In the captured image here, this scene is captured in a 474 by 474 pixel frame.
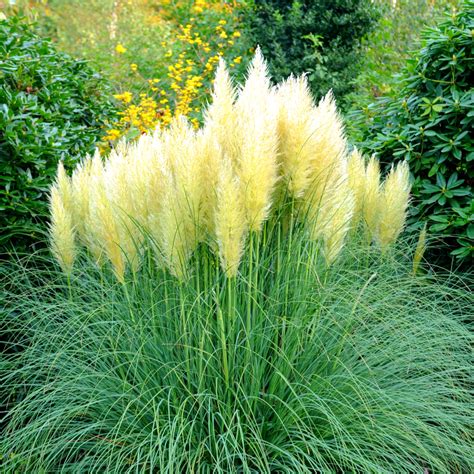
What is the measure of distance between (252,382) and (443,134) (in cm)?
227

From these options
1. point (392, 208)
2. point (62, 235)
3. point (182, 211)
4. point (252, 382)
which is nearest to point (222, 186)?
point (182, 211)

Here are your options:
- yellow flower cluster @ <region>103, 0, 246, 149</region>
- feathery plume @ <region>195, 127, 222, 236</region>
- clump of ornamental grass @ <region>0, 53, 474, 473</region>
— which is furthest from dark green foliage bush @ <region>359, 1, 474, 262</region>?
yellow flower cluster @ <region>103, 0, 246, 149</region>

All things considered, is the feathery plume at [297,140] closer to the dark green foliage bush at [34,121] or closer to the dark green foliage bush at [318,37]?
the dark green foliage bush at [34,121]

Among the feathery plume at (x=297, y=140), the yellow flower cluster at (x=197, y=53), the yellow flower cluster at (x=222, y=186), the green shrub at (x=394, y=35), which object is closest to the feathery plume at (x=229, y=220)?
the yellow flower cluster at (x=222, y=186)

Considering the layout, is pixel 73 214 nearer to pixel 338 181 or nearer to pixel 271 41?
pixel 338 181

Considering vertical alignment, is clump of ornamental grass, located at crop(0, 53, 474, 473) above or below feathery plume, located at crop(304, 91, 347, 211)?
below

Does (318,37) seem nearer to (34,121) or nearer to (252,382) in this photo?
(34,121)

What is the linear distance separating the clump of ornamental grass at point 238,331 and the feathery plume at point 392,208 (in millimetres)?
339

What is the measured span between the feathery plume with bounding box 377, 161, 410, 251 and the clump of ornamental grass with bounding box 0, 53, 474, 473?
34cm

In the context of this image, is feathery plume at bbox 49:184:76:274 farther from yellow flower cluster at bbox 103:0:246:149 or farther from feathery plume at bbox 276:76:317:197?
yellow flower cluster at bbox 103:0:246:149

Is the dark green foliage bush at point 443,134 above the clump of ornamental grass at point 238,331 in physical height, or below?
above

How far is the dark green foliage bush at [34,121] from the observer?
449 cm

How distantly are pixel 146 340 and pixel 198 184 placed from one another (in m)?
0.73

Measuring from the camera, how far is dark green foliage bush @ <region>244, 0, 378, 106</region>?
9.84 m
